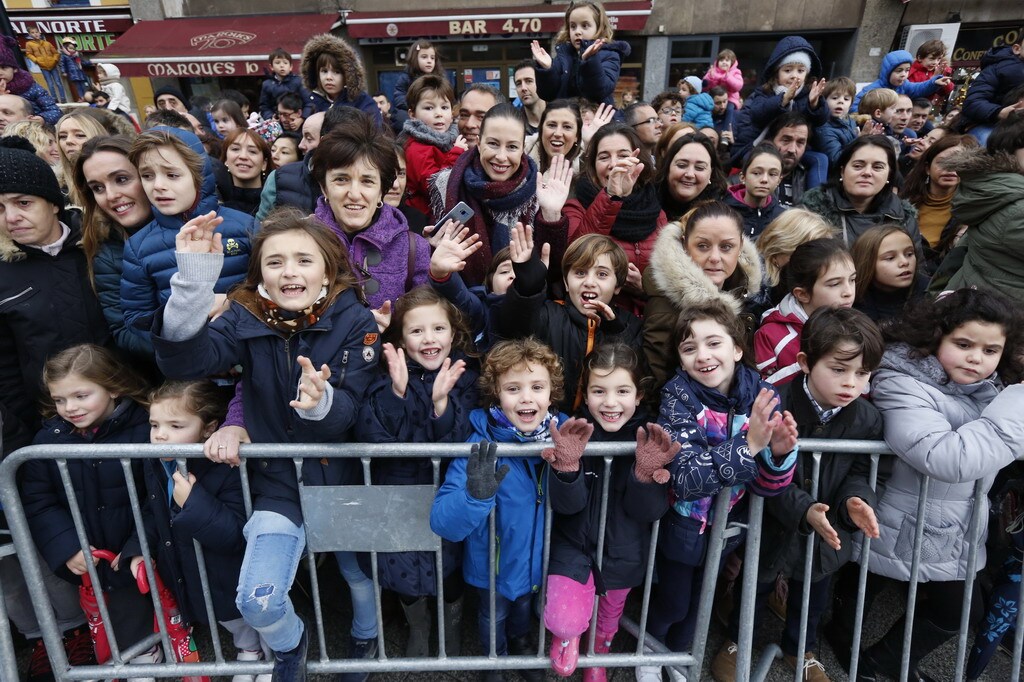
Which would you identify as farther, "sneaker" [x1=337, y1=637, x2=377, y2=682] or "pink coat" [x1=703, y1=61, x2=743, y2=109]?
"pink coat" [x1=703, y1=61, x2=743, y2=109]

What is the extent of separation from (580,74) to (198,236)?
372 centimetres

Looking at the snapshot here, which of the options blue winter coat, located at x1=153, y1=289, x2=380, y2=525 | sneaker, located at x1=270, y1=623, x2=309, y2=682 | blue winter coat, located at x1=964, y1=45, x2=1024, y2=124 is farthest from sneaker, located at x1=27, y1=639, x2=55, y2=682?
blue winter coat, located at x1=964, y1=45, x2=1024, y2=124

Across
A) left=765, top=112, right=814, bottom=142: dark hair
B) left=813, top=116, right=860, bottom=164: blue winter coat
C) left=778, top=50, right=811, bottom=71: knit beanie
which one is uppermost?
left=778, top=50, right=811, bottom=71: knit beanie

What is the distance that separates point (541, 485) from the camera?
94.9 inches

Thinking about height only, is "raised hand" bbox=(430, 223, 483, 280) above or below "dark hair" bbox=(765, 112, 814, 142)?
below

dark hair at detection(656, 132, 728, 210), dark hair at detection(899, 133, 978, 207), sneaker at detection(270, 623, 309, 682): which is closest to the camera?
sneaker at detection(270, 623, 309, 682)

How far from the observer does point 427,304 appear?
2539 mm

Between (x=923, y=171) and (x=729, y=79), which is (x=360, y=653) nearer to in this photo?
(x=923, y=171)

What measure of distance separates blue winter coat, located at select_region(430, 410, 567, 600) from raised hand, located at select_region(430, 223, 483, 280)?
70 cm

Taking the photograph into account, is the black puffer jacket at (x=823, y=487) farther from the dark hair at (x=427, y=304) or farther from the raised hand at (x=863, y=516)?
the dark hair at (x=427, y=304)

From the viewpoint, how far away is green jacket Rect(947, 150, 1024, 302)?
295cm

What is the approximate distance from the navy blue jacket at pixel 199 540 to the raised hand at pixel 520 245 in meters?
1.58

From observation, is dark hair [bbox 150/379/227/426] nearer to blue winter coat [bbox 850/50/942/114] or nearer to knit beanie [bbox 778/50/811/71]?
knit beanie [bbox 778/50/811/71]

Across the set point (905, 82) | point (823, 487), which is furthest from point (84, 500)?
point (905, 82)
